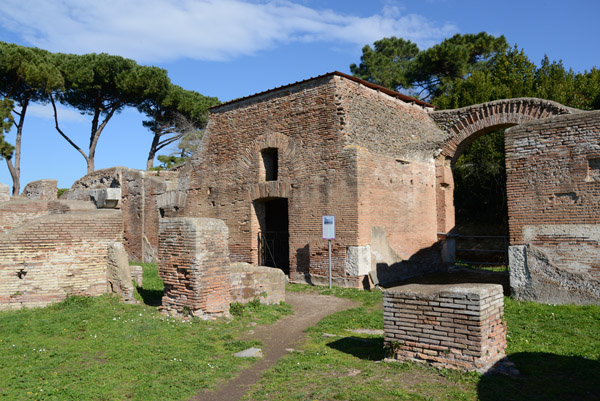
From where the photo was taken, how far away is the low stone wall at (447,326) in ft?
14.9

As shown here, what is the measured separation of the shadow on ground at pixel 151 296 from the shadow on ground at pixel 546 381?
6.03 metres

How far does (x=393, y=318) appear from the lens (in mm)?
5121

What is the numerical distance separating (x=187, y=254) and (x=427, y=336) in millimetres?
3994

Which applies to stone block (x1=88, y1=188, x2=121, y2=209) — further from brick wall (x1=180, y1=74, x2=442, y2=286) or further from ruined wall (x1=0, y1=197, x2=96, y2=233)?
brick wall (x1=180, y1=74, x2=442, y2=286)

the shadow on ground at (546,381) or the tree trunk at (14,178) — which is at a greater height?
the tree trunk at (14,178)

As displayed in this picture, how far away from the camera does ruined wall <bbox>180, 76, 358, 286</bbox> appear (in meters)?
Answer: 10.6

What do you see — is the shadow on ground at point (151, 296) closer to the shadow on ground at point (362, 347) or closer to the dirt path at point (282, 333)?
the dirt path at point (282, 333)

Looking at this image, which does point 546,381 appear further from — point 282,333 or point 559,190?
point 559,190

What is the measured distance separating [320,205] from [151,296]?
4.52m

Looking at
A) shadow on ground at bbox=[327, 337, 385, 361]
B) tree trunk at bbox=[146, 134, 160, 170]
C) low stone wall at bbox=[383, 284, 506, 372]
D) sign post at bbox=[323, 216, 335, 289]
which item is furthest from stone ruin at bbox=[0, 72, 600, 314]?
tree trunk at bbox=[146, 134, 160, 170]

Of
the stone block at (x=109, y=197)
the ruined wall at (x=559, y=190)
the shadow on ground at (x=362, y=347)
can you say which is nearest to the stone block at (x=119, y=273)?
the shadow on ground at (x=362, y=347)

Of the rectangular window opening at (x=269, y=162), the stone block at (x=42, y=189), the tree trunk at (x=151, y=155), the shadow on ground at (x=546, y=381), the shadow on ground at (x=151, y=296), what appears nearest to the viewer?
the shadow on ground at (x=546, y=381)

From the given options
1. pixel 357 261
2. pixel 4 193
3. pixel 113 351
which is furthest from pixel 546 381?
pixel 4 193

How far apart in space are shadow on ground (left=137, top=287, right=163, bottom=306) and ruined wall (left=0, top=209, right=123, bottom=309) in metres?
0.82
